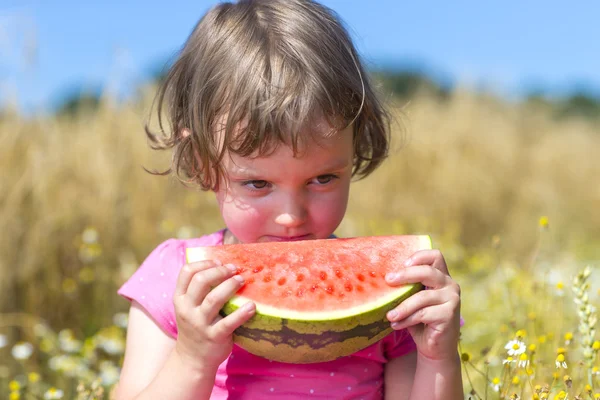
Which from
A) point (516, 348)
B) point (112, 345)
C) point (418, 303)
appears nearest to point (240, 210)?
point (418, 303)

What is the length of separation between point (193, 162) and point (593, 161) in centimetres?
913

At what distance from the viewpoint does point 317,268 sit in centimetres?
179

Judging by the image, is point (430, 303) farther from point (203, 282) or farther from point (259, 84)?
point (259, 84)

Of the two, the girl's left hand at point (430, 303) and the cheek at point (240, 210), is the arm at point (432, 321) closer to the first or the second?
the girl's left hand at point (430, 303)

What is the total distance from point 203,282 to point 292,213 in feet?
1.25

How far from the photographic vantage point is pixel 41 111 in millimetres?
5031

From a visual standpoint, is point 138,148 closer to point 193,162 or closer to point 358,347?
point 193,162

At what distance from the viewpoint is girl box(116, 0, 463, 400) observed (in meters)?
1.68

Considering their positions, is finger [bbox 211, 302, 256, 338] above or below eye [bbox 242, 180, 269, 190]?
below

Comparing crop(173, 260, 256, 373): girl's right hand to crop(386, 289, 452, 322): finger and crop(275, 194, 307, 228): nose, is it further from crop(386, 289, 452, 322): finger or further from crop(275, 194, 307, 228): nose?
crop(386, 289, 452, 322): finger

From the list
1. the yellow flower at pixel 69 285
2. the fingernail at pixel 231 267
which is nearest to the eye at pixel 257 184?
the fingernail at pixel 231 267

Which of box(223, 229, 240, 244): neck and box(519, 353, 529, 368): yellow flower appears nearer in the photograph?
box(519, 353, 529, 368): yellow flower

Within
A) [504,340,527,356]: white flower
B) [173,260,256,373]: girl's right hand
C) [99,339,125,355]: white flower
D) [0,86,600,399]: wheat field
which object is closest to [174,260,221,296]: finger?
[173,260,256,373]: girl's right hand

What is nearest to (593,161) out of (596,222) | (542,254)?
(596,222)
